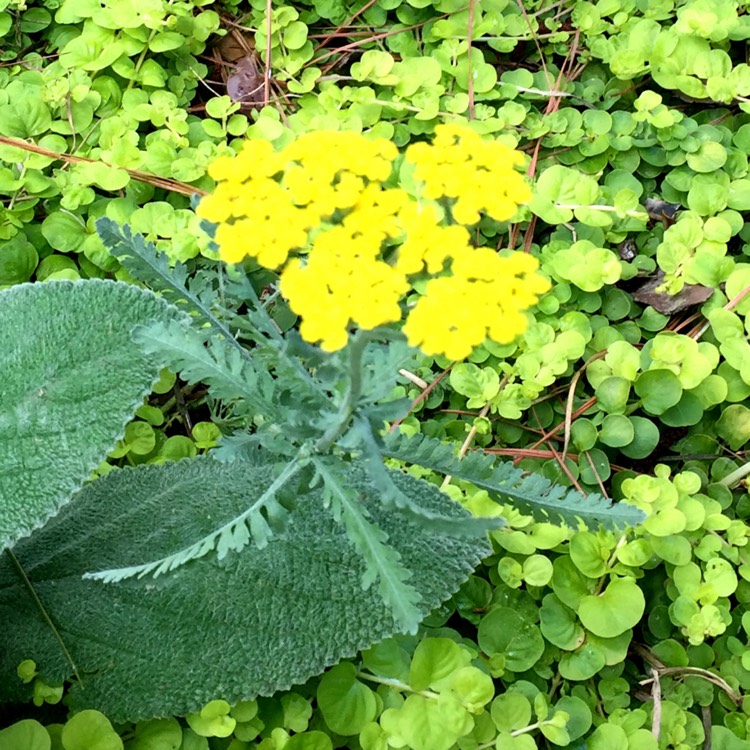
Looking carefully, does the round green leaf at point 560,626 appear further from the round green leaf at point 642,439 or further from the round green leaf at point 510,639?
the round green leaf at point 642,439

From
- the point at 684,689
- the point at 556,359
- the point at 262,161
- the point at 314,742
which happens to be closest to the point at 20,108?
the point at 262,161

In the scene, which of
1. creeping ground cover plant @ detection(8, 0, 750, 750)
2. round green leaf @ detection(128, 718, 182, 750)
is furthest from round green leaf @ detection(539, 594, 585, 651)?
round green leaf @ detection(128, 718, 182, 750)

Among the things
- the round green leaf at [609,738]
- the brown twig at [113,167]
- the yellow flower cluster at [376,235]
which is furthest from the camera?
the brown twig at [113,167]

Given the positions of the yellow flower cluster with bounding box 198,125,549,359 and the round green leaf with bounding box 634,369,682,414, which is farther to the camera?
the round green leaf with bounding box 634,369,682,414

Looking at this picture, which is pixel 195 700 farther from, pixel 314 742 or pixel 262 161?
pixel 262 161

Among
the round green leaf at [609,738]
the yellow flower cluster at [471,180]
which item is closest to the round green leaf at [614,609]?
the round green leaf at [609,738]

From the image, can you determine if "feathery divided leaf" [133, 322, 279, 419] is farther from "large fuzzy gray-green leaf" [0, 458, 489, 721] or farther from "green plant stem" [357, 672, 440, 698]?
"green plant stem" [357, 672, 440, 698]

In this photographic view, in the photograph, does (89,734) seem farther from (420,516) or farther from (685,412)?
(685,412)
